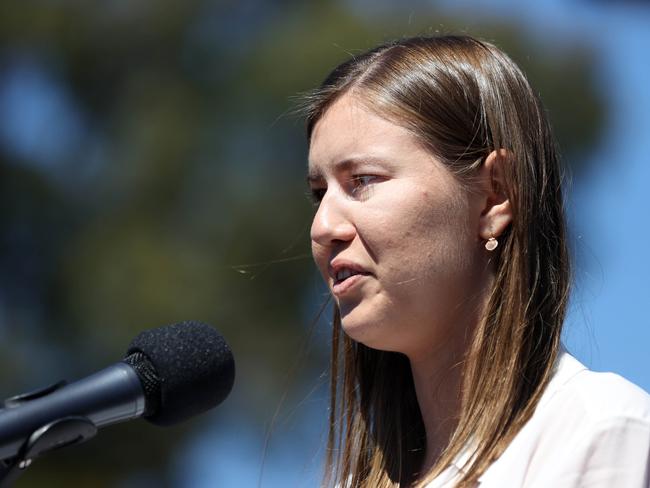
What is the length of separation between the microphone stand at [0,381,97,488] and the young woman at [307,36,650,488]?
2.40ft

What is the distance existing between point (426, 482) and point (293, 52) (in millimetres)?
10768

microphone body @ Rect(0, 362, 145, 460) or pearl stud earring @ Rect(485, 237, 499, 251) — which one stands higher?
pearl stud earring @ Rect(485, 237, 499, 251)

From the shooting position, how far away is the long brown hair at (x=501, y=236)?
2.61 m

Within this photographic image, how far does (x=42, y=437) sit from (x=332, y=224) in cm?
84

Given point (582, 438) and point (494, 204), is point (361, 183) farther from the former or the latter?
point (582, 438)

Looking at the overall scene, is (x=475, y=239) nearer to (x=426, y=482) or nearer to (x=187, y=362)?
(x=426, y=482)

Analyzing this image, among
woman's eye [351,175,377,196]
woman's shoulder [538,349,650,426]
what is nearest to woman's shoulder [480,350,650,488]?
woman's shoulder [538,349,650,426]

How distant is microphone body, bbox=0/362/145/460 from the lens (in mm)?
2039

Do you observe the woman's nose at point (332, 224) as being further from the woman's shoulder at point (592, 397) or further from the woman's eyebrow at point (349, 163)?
the woman's shoulder at point (592, 397)

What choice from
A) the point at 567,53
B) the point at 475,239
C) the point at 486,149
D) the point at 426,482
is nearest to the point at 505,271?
the point at 475,239

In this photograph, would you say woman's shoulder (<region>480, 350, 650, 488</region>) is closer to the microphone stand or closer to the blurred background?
the microphone stand

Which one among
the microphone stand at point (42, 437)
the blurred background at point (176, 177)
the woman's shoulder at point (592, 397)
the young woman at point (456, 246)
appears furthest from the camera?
the blurred background at point (176, 177)

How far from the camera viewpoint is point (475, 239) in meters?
2.70

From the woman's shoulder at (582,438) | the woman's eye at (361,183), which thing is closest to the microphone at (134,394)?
the woman's eye at (361,183)
